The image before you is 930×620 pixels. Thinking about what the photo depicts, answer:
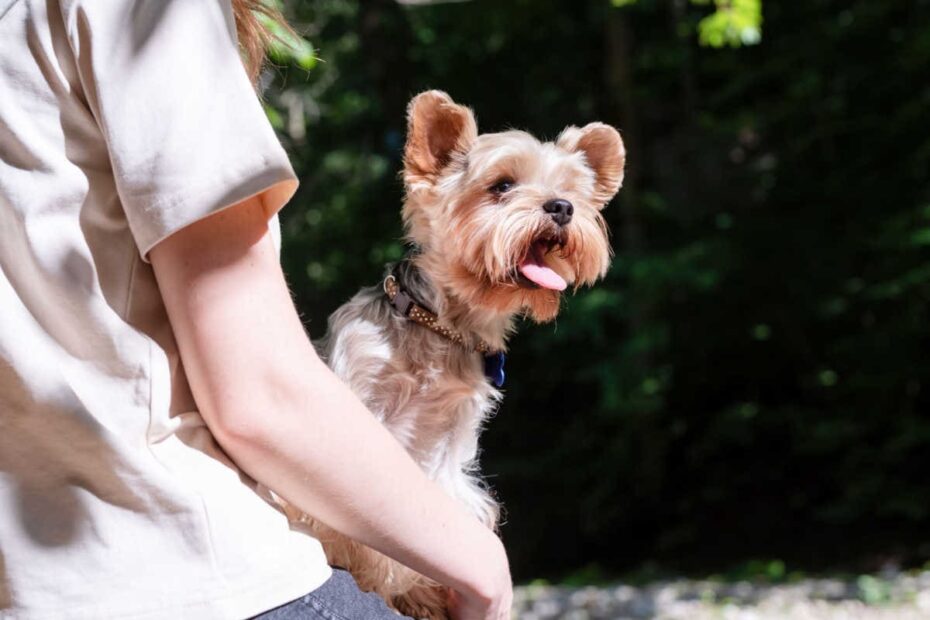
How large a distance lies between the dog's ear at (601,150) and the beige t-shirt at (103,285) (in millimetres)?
1720

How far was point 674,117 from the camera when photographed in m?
13.1

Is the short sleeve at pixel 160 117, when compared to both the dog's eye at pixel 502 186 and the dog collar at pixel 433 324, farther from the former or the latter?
the dog's eye at pixel 502 186

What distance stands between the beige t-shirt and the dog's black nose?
1596 millimetres

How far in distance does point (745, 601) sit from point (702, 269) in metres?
4.30

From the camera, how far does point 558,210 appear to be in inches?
112

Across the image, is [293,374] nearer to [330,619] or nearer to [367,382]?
[330,619]

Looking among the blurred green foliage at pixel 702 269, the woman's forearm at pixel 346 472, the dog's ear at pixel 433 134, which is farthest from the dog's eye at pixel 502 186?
the blurred green foliage at pixel 702 269

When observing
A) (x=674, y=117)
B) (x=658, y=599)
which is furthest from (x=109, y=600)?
(x=674, y=117)

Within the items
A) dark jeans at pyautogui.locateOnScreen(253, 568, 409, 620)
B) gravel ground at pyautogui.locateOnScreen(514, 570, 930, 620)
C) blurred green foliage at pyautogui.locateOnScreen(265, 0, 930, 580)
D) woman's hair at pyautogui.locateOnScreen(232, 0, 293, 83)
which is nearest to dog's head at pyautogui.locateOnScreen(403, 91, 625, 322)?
woman's hair at pyautogui.locateOnScreen(232, 0, 293, 83)

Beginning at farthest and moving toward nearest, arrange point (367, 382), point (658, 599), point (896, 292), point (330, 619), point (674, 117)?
point (674, 117)
point (896, 292)
point (658, 599)
point (367, 382)
point (330, 619)

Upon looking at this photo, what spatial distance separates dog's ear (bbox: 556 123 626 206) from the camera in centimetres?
292

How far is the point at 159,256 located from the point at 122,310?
0.08m

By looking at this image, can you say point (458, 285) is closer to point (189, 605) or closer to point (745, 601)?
point (189, 605)

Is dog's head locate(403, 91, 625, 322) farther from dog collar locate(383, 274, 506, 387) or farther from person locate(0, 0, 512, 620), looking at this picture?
person locate(0, 0, 512, 620)
